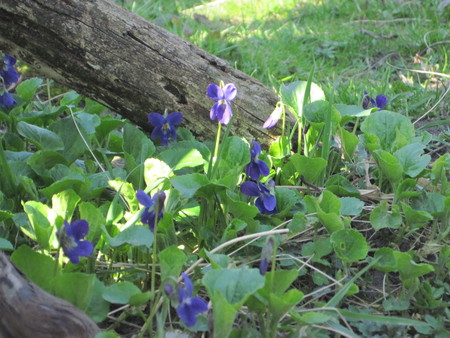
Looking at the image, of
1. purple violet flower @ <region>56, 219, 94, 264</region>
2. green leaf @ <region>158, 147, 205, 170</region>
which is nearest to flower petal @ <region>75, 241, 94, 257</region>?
purple violet flower @ <region>56, 219, 94, 264</region>

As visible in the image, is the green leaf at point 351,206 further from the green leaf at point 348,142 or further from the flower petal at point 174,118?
the flower petal at point 174,118

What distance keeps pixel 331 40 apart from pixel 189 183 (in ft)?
9.26

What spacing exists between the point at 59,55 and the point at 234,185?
0.93 metres

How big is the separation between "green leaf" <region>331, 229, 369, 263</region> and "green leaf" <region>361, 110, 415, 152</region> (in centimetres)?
60

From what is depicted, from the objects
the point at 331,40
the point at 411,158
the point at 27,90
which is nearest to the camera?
the point at 411,158

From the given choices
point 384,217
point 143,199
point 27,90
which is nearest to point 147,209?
point 143,199

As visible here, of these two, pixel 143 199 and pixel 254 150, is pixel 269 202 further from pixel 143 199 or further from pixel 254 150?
pixel 143 199

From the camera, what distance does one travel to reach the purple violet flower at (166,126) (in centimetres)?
222

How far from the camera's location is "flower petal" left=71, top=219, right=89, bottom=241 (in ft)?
4.99

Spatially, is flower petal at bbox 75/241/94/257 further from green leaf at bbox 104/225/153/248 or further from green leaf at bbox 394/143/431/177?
green leaf at bbox 394/143/431/177

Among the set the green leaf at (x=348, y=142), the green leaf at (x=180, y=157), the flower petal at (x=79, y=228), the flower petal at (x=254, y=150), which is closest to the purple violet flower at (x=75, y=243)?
the flower petal at (x=79, y=228)

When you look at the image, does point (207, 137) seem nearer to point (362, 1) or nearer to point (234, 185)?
point (234, 185)

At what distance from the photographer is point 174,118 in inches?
87.8

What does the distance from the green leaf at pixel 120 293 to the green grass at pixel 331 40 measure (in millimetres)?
1873
